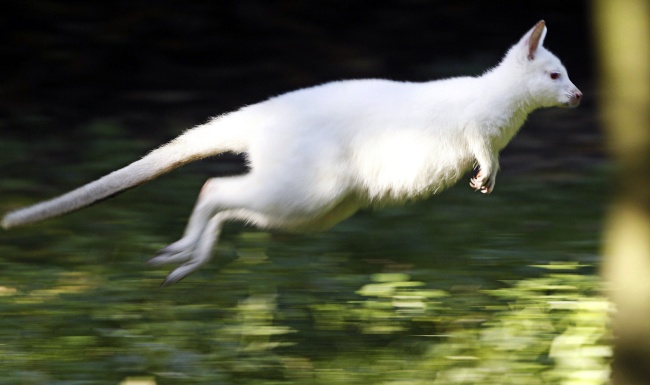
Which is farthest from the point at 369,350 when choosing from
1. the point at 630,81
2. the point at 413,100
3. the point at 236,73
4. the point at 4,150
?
the point at 236,73

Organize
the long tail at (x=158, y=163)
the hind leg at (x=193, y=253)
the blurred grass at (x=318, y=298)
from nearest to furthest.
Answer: the hind leg at (x=193, y=253), the long tail at (x=158, y=163), the blurred grass at (x=318, y=298)

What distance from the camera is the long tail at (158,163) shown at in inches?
171


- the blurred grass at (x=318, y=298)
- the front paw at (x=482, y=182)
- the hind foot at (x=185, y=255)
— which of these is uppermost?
the front paw at (x=482, y=182)

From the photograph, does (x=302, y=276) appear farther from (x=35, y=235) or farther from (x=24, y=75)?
(x=24, y=75)

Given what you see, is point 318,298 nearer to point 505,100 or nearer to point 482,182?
point 482,182

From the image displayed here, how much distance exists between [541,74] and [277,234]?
2169 millimetres

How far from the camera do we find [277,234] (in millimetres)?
6016

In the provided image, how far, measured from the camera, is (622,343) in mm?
3699

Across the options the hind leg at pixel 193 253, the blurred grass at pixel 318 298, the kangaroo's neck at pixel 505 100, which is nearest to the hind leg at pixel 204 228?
the hind leg at pixel 193 253

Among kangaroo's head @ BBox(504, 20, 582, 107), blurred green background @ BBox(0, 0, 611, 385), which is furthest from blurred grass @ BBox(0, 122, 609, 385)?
kangaroo's head @ BBox(504, 20, 582, 107)

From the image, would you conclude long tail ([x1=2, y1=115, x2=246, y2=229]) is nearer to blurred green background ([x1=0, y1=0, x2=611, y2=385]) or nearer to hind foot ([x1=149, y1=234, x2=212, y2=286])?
hind foot ([x1=149, y1=234, x2=212, y2=286])

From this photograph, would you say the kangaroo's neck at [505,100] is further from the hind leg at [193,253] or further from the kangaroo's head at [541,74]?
the hind leg at [193,253]

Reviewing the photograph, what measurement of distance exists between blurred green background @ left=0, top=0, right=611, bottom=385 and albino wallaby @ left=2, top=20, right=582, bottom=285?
2.15 feet

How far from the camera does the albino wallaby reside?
4.27 meters
